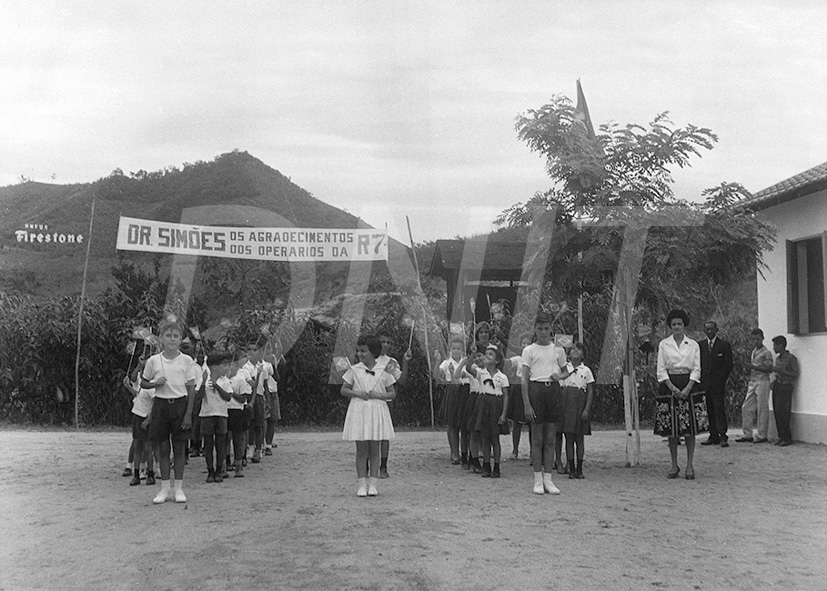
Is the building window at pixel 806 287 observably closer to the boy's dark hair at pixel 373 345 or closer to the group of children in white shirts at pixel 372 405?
the group of children in white shirts at pixel 372 405

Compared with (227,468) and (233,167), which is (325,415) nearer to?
(227,468)

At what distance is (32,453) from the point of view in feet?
42.4

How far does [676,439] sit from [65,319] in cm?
1273

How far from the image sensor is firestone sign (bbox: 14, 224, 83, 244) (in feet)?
148

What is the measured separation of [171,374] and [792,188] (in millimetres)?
9718

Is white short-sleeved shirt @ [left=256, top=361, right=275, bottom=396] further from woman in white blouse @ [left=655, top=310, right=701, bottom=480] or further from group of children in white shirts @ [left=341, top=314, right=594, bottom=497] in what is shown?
woman in white blouse @ [left=655, top=310, right=701, bottom=480]

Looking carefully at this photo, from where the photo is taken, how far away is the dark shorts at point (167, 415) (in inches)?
334

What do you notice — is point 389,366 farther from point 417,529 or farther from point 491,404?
point 417,529

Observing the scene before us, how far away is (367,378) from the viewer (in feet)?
29.4

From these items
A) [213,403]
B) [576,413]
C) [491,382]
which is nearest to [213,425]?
[213,403]

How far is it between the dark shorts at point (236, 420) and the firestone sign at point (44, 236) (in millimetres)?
36865

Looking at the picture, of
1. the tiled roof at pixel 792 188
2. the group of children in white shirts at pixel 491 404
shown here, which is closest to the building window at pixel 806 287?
the tiled roof at pixel 792 188

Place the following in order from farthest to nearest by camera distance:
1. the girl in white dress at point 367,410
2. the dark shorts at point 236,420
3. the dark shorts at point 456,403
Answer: the dark shorts at point 456,403
the dark shorts at point 236,420
the girl in white dress at point 367,410

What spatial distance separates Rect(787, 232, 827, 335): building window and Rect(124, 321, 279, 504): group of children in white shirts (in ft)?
26.7
